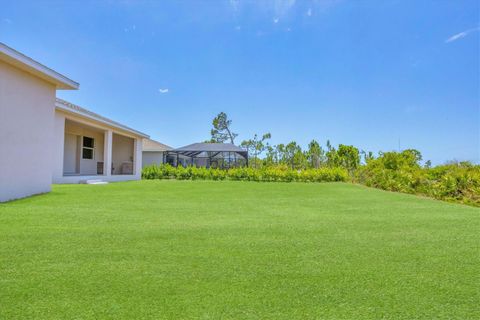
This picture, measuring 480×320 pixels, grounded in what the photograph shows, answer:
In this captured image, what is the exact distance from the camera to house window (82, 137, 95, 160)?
16.0 metres

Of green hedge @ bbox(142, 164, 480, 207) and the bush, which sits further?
green hedge @ bbox(142, 164, 480, 207)

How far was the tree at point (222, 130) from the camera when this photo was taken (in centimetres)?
3712

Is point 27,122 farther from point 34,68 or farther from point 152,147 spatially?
→ point 152,147

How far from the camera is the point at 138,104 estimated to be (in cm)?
2347

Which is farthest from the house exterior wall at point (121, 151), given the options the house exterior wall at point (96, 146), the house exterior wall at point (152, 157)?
the house exterior wall at point (152, 157)

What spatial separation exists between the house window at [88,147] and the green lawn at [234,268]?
12218 millimetres

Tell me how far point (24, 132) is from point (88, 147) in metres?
9.49

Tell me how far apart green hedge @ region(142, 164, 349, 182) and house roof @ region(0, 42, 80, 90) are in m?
9.97

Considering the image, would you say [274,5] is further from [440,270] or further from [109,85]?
[440,270]

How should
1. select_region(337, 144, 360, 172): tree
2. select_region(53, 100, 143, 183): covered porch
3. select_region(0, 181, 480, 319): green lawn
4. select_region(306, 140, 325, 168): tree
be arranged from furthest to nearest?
select_region(306, 140, 325, 168): tree < select_region(337, 144, 360, 172): tree < select_region(53, 100, 143, 183): covered porch < select_region(0, 181, 480, 319): green lawn

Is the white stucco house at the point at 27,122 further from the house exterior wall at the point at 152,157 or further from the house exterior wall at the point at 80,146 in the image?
the house exterior wall at the point at 152,157

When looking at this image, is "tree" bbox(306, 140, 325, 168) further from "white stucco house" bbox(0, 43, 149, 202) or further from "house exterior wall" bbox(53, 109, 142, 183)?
"white stucco house" bbox(0, 43, 149, 202)

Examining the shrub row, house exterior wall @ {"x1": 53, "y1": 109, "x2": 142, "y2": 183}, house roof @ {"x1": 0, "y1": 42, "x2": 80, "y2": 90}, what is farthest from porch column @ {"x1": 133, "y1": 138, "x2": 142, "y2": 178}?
the shrub row

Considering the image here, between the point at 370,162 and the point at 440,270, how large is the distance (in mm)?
13537
